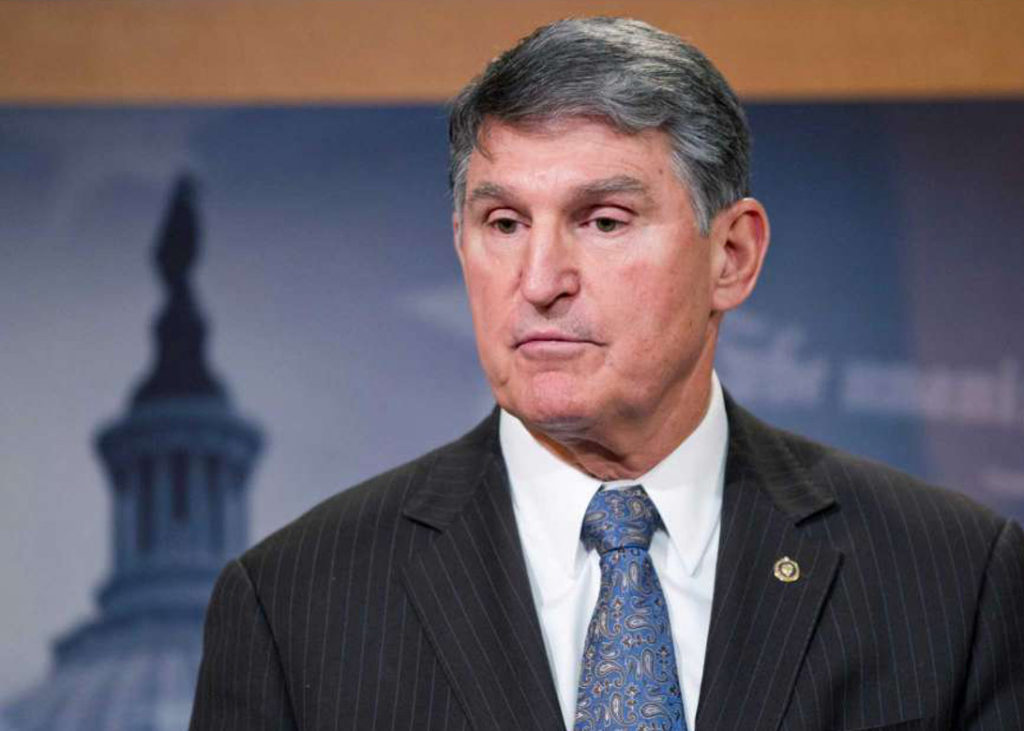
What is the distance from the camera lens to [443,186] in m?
3.63

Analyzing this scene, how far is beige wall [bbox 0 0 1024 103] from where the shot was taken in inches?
142

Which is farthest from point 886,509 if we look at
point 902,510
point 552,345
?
point 552,345

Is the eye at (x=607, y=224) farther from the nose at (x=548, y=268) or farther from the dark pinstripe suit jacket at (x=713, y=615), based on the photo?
the dark pinstripe suit jacket at (x=713, y=615)

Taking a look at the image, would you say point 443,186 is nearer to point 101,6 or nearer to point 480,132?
point 101,6

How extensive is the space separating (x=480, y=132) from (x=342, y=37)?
1.57m

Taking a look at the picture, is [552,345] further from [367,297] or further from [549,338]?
[367,297]

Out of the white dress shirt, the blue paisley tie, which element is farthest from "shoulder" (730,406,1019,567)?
the blue paisley tie

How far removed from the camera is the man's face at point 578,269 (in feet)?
6.73

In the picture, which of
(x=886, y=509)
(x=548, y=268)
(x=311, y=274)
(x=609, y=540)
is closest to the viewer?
(x=548, y=268)

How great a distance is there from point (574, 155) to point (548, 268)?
14 cm

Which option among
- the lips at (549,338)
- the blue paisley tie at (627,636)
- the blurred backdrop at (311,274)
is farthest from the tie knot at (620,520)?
the blurred backdrop at (311,274)

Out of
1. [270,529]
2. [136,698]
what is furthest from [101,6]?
[136,698]

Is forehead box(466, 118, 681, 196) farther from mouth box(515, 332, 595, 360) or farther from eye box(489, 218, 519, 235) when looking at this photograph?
mouth box(515, 332, 595, 360)

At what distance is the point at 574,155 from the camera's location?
207 centimetres
